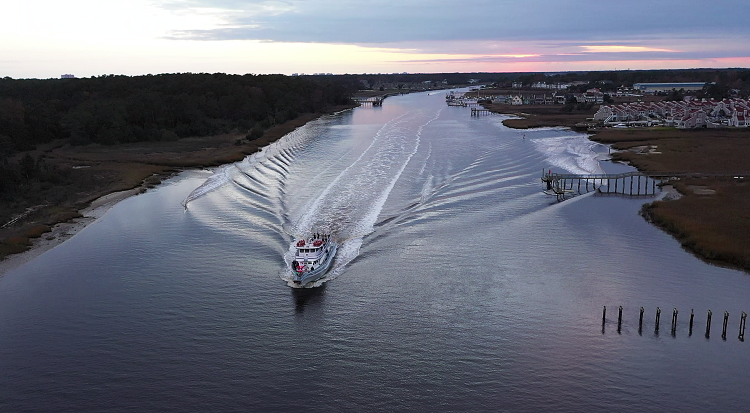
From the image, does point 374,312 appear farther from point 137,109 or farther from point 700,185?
point 137,109

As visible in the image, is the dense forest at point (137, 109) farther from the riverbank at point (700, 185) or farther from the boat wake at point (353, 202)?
the riverbank at point (700, 185)

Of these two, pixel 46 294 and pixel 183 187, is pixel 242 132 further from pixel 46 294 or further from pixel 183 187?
pixel 46 294

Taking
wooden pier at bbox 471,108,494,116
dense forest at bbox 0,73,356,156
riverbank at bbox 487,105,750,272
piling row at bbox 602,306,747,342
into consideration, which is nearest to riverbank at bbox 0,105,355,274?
dense forest at bbox 0,73,356,156

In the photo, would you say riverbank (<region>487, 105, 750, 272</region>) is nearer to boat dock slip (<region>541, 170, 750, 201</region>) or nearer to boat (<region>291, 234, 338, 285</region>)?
boat dock slip (<region>541, 170, 750, 201</region>)

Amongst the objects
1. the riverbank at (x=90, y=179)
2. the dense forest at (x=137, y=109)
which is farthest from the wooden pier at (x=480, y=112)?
the riverbank at (x=90, y=179)

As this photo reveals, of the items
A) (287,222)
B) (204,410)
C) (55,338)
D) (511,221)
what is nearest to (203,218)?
(287,222)
